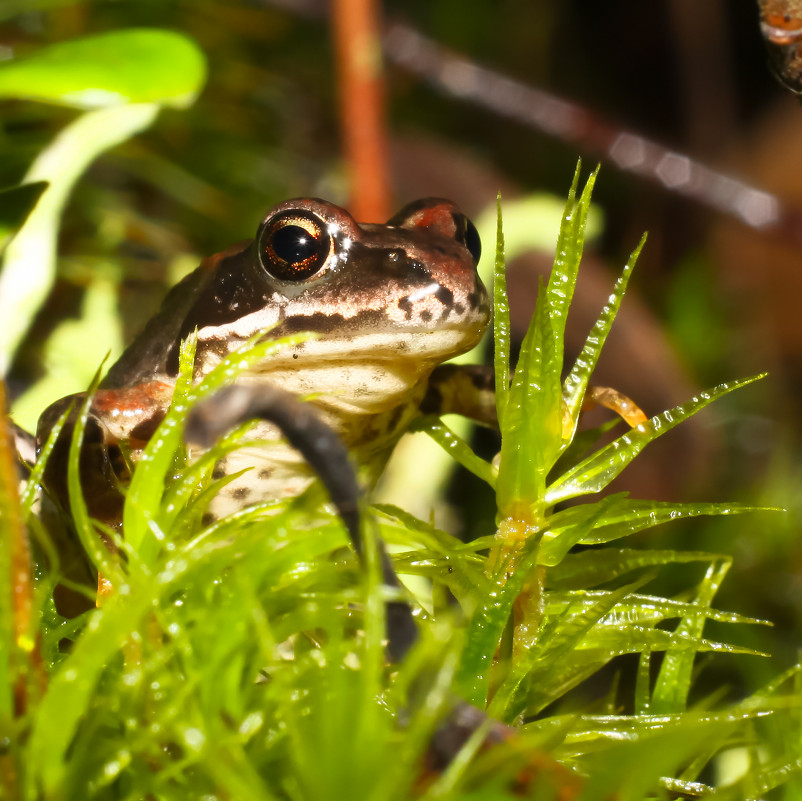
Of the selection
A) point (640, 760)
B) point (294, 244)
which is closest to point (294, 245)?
point (294, 244)

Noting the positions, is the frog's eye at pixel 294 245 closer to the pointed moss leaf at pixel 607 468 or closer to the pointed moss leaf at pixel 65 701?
the pointed moss leaf at pixel 607 468

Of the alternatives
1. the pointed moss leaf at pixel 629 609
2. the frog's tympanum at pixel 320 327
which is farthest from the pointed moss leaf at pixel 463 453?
the frog's tympanum at pixel 320 327

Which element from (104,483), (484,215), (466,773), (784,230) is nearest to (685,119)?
(784,230)

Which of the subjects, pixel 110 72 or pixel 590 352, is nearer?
pixel 590 352

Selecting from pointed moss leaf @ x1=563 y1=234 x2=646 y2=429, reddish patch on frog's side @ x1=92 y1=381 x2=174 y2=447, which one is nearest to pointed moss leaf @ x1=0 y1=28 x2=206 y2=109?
reddish patch on frog's side @ x1=92 y1=381 x2=174 y2=447

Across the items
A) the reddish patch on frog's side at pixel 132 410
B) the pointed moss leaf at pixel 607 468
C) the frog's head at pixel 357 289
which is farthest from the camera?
the reddish patch on frog's side at pixel 132 410

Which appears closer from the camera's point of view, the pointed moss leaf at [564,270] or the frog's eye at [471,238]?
the pointed moss leaf at [564,270]

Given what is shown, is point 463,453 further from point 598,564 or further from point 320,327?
point 320,327
